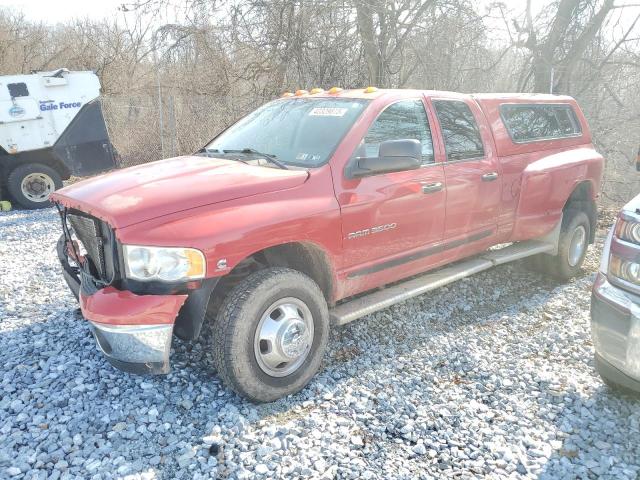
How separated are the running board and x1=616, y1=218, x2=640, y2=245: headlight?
4.86 ft

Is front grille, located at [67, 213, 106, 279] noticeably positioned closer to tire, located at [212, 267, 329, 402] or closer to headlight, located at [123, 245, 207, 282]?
headlight, located at [123, 245, 207, 282]

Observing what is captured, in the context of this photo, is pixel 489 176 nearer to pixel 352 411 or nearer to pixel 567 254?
pixel 567 254

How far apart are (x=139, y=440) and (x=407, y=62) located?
34.6 ft

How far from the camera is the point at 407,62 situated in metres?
11.3

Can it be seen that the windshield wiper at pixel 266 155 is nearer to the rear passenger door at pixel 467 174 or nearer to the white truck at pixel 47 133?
the rear passenger door at pixel 467 174

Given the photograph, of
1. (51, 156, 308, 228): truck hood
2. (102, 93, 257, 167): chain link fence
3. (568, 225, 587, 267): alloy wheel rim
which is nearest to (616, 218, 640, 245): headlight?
(51, 156, 308, 228): truck hood

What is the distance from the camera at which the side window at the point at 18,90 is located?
29.5ft

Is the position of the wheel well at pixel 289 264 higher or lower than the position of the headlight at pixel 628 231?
lower

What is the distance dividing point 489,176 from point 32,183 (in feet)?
29.1

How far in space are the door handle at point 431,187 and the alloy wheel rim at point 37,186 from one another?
8.37 meters

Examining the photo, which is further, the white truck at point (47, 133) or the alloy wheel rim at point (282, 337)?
the white truck at point (47, 133)

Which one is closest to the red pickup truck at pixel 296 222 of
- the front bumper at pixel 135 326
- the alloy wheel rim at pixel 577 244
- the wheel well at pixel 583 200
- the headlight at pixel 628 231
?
the front bumper at pixel 135 326

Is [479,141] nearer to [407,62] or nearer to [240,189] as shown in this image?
[240,189]

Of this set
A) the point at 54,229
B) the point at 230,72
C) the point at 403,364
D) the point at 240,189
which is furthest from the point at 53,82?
the point at 403,364
